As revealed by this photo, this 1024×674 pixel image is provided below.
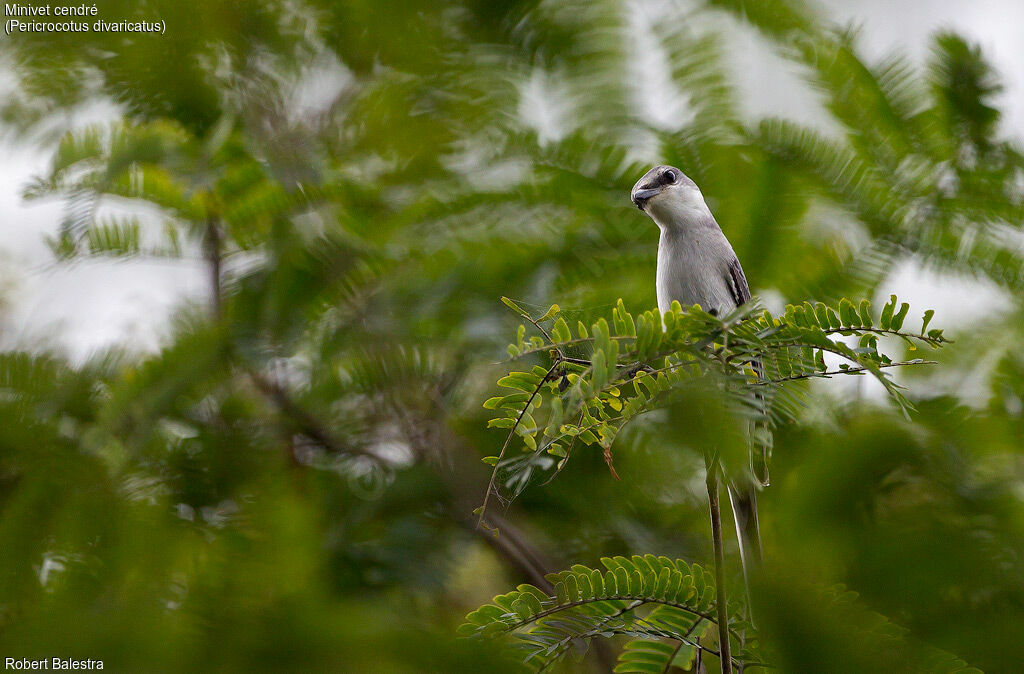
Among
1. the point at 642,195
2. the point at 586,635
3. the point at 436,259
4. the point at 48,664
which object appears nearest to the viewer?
the point at 586,635

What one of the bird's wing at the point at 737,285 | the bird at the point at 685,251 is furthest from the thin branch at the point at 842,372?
the bird's wing at the point at 737,285

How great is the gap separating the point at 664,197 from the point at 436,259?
0.91 m

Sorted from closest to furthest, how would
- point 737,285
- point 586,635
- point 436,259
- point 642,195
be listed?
1. point 586,635
2. point 642,195
3. point 737,285
4. point 436,259

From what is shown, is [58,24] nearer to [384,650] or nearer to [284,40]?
[284,40]

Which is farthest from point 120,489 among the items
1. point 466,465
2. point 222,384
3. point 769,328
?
point 769,328

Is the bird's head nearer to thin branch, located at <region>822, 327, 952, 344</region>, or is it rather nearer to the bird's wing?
the bird's wing

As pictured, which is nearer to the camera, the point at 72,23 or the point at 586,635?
the point at 586,635

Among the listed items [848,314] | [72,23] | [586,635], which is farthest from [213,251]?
[848,314]

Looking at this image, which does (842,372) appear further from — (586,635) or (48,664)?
(48,664)

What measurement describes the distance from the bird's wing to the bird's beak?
0.72 feet

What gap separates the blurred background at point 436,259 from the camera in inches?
75.3

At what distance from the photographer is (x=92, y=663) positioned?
94 centimetres

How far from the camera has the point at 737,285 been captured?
4.76 ft

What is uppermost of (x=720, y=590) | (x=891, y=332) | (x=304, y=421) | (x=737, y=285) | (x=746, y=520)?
(x=891, y=332)
